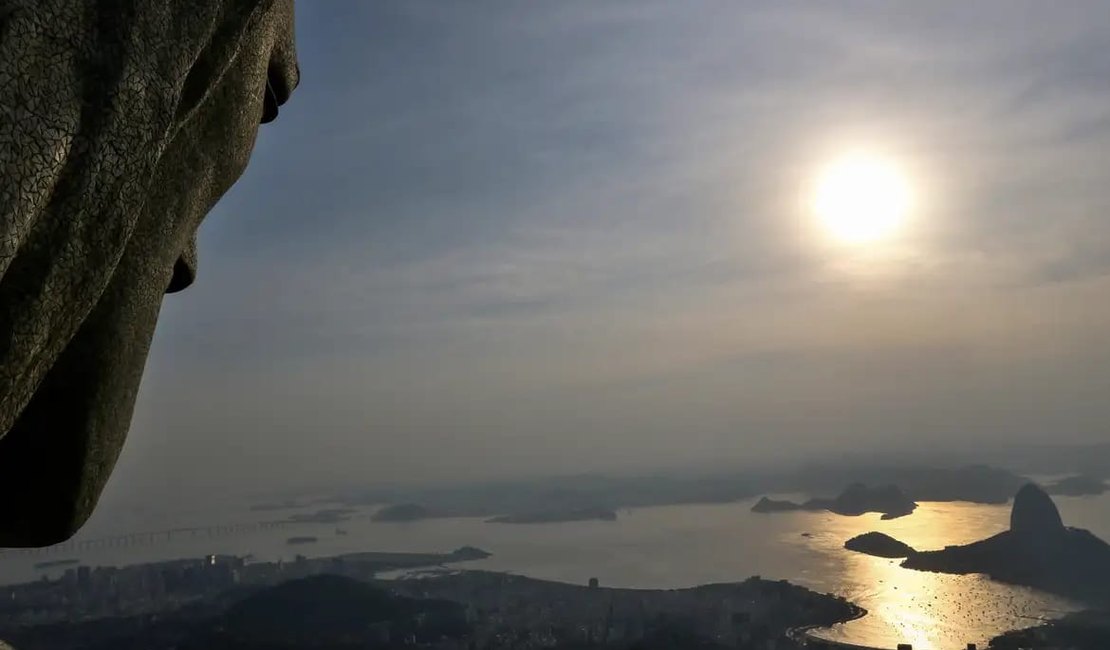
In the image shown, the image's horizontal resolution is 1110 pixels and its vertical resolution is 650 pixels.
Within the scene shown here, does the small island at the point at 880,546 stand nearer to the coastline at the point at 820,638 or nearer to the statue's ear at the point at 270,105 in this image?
the coastline at the point at 820,638

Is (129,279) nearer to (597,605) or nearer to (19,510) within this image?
(19,510)

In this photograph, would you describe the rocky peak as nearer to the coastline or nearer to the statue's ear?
the coastline

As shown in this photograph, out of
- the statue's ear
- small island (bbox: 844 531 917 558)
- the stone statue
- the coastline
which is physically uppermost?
the statue's ear

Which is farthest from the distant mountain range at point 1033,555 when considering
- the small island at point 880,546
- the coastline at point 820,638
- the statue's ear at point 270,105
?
the statue's ear at point 270,105

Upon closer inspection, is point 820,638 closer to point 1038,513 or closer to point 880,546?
point 880,546

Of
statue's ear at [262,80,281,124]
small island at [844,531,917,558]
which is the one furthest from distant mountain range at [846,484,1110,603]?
statue's ear at [262,80,281,124]

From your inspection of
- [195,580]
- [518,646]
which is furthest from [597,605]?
[195,580]
